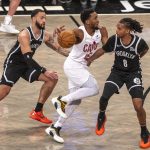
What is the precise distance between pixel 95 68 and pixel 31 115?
3122 mm

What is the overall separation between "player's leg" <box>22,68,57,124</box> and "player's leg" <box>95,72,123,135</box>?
109 cm

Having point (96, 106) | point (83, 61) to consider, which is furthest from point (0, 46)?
point (83, 61)

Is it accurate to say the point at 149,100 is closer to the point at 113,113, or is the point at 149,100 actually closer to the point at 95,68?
the point at 113,113

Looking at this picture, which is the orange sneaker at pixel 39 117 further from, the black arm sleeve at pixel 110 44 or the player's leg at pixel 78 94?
the black arm sleeve at pixel 110 44

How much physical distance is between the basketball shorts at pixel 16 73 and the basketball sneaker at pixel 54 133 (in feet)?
2.67

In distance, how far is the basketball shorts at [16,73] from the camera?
393 inches

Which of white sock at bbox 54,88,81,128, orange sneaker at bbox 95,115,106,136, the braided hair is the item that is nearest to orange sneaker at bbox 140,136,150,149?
orange sneaker at bbox 95,115,106,136

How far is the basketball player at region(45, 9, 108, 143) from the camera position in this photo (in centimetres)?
950

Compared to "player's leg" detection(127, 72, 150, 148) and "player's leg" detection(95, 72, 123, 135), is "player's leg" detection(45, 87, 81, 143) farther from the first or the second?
"player's leg" detection(127, 72, 150, 148)

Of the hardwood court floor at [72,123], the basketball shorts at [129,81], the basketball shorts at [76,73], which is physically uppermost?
the basketball shorts at [129,81]

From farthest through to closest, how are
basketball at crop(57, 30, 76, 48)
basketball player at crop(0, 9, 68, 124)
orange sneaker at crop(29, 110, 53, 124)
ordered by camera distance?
orange sneaker at crop(29, 110, 53, 124)
basketball player at crop(0, 9, 68, 124)
basketball at crop(57, 30, 76, 48)

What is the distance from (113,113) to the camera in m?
10.8

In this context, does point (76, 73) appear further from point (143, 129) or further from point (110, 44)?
point (143, 129)

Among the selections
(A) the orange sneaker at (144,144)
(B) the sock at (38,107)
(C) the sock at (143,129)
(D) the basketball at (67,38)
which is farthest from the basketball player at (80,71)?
(A) the orange sneaker at (144,144)
